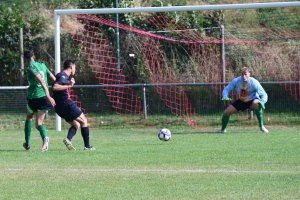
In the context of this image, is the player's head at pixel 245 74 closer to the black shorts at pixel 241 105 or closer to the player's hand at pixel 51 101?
the black shorts at pixel 241 105

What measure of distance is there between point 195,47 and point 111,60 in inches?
101

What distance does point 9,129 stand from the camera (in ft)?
61.5

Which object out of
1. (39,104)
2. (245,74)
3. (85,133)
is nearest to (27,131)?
(39,104)

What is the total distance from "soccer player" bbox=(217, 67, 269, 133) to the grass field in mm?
1265

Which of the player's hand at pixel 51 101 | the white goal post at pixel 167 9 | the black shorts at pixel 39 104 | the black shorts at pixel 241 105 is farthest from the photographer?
the black shorts at pixel 241 105

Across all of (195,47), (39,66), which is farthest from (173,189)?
(195,47)

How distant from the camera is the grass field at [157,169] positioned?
8.23 metres

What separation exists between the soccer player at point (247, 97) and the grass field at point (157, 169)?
1.26 m

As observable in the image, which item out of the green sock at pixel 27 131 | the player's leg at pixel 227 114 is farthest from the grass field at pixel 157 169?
the player's leg at pixel 227 114

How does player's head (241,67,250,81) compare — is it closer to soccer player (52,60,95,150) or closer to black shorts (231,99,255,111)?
black shorts (231,99,255,111)

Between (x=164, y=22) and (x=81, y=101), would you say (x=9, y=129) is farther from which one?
(x=164, y=22)

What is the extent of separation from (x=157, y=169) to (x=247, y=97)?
22.9ft

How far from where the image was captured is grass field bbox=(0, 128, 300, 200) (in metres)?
8.23

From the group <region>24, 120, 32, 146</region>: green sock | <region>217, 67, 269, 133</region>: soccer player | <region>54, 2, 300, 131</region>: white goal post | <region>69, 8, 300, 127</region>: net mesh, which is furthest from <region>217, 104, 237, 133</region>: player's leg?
<region>24, 120, 32, 146</region>: green sock
